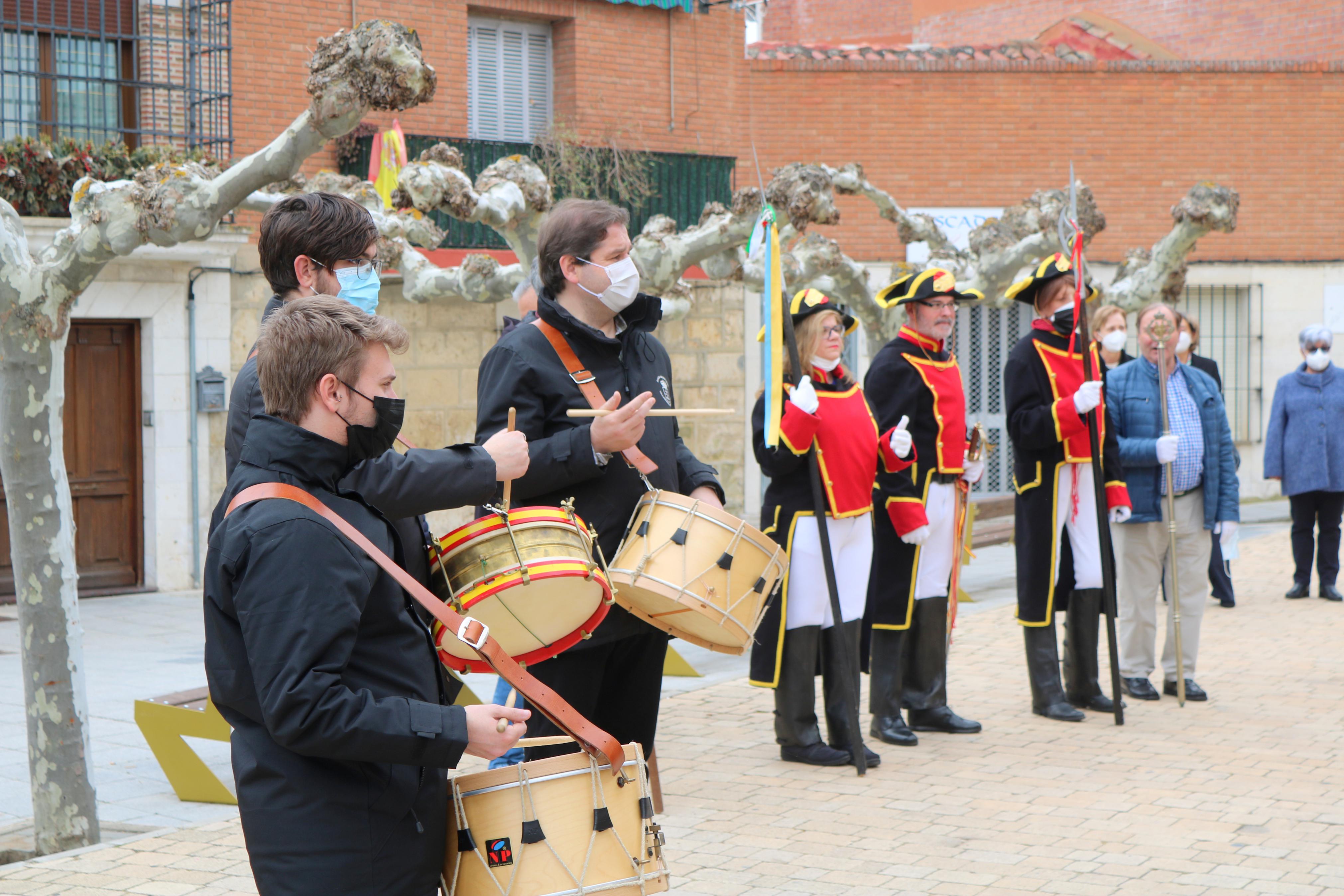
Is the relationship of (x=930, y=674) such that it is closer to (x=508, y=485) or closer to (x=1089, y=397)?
(x=1089, y=397)

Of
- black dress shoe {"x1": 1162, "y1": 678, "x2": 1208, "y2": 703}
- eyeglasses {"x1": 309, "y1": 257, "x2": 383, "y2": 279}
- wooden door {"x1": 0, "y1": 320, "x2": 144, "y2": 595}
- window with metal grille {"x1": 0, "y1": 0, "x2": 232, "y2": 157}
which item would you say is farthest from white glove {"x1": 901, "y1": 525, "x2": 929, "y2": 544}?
window with metal grille {"x1": 0, "y1": 0, "x2": 232, "y2": 157}

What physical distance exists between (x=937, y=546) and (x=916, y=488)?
331mm

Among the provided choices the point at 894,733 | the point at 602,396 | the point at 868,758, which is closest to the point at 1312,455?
the point at 894,733

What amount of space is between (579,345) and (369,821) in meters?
1.98

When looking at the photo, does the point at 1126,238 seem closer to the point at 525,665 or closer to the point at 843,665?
the point at 843,665

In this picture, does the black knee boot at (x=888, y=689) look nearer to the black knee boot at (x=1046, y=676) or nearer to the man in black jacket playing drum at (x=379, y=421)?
the black knee boot at (x=1046, y=676)

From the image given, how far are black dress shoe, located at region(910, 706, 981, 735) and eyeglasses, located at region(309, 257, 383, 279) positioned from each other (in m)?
4.25

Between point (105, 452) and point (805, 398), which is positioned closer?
point (805, 398)

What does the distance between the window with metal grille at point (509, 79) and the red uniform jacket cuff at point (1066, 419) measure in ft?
37.8

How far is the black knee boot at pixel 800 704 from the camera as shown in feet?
20.6

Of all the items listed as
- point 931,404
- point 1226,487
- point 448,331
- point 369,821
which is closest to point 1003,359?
point 448,331

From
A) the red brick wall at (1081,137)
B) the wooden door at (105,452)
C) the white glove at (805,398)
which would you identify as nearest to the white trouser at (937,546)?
the white glove at (805,398)

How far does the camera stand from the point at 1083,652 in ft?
24.2

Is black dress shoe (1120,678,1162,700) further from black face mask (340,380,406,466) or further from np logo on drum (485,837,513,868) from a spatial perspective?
black face mask (340,380,406,466)
